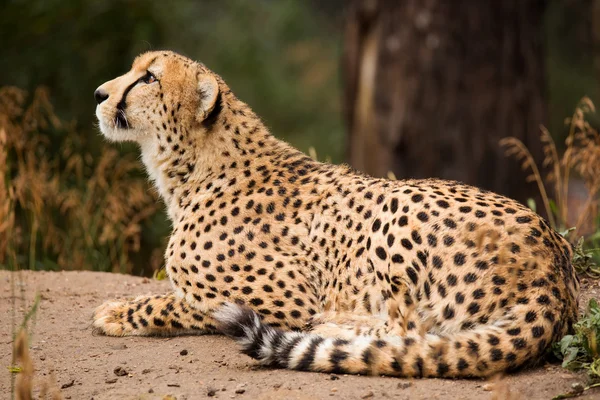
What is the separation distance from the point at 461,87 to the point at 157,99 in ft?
12.9

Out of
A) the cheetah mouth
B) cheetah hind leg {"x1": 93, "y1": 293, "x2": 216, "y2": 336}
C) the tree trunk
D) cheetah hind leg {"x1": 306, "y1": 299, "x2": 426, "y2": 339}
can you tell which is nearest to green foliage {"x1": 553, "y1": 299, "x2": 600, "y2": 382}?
cheetah hind leg {"x1": 306, "y1": 299, "x2": 426, "y2": 339}

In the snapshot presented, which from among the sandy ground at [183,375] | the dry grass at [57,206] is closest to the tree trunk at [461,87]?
the dry grass at [57,206]

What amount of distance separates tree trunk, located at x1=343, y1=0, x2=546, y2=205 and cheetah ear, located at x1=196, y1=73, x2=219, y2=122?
3708 millimetres

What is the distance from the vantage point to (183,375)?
345 centimetres

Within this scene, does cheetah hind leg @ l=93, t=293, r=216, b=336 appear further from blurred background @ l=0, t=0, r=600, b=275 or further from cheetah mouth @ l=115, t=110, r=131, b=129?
blurred background @ l=0, t=0, r=600, b=275

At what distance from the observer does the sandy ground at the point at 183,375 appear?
3176mm

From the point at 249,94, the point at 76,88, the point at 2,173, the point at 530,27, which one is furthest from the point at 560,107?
the point at 2,173

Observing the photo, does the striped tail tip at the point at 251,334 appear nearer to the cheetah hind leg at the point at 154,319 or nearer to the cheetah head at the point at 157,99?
the cheetah hind leg at the point at 154,319

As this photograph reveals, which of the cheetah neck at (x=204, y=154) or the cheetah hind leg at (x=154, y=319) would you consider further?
the cheetah neck at (x=204, y=154)

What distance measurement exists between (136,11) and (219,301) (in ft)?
18.6

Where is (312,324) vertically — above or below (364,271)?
below

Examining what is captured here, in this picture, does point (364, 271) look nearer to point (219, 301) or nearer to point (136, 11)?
point (219, 301)

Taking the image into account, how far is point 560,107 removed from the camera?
609 inches

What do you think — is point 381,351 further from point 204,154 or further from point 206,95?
point 206,95
